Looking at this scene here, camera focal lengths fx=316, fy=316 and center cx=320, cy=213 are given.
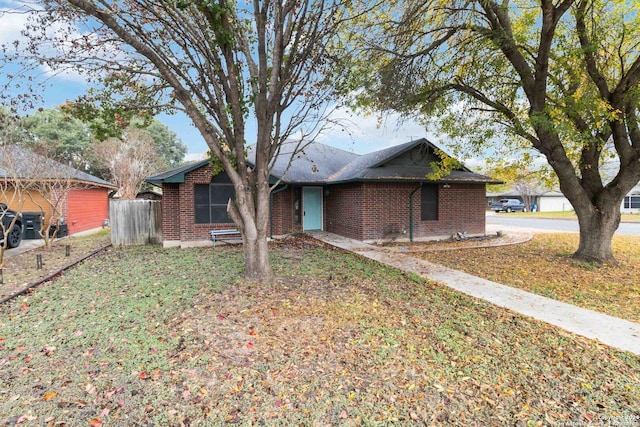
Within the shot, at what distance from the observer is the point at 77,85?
5.98m

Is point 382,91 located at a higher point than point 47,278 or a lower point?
higher

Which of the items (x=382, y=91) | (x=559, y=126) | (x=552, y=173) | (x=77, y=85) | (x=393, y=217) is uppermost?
(x=382, y=91)

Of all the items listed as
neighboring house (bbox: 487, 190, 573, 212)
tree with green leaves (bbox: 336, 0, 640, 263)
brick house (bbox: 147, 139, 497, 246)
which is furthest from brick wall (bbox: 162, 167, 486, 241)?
neighboring house (bbox: 487, 190, 573, 212)

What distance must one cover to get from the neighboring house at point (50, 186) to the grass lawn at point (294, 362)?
22.1 feet

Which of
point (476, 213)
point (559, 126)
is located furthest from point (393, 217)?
point (559, 126)

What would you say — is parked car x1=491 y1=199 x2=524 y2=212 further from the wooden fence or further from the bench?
the wooden fence

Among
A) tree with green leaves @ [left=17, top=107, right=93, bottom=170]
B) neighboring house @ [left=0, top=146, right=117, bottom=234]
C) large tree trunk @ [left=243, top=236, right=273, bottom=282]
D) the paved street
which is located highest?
tree with green leaves @ [left=17, top=107, right=93, bottom=170]

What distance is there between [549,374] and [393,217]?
8.87 metres

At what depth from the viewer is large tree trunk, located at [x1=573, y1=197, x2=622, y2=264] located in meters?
8.23

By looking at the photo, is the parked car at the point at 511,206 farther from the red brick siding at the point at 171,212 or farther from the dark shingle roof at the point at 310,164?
the red brick siding at the point at 171,212

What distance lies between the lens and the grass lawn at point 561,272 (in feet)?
17.9

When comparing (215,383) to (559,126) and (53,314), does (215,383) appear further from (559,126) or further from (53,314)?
(559,126)

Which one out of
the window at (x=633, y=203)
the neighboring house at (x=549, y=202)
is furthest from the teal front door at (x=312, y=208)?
A: the neighboring house at (x=549, y=202)

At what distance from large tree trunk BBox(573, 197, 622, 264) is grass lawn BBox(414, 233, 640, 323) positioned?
1.20 ft
